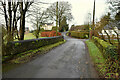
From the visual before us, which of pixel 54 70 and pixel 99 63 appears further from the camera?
pixel 99 63

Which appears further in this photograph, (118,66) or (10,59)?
(10,59)

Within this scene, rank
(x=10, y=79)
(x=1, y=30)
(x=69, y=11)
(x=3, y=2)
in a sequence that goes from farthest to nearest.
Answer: (x=69, y=11) → (x=3, y=2) → (x=1, y=30) → (x=10, y=79)

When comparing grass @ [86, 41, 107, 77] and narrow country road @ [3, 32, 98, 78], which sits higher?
grass @ [86, 41, 107, 77]

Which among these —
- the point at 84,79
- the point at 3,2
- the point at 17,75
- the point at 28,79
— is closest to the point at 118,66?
the point at 84,79

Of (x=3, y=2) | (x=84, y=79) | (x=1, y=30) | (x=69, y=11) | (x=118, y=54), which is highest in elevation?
(x=69, y=11)

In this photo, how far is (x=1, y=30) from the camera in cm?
663

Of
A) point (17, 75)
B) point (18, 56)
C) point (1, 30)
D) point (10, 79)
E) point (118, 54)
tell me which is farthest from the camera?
point (18, 56)

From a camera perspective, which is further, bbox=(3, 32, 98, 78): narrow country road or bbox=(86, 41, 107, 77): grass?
bbox=(86, 41, 107, 77): grass

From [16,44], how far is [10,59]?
3.96 feet

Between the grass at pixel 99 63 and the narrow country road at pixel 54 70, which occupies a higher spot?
the grass at pixel 99 63

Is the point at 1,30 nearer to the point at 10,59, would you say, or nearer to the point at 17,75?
the point at 10,59

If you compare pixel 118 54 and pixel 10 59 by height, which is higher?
pixel 118 54

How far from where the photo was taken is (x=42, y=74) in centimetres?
479

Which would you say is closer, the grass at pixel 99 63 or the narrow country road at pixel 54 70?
the narrow country road at pixel 54 70
